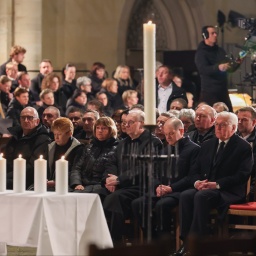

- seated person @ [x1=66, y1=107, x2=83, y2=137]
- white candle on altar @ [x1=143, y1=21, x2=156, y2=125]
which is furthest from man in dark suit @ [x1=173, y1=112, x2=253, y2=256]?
white candle on altar @ [x1=143, y1=21, x2=156, y2=125]

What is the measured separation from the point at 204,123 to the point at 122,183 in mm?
→ 1385

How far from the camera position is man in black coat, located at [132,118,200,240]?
11.6m

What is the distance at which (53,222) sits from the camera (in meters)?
9.75

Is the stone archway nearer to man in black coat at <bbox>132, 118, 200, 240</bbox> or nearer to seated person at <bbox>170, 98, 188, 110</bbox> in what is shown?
seated person at <bbox>170, 98, 188, 110</bbox>

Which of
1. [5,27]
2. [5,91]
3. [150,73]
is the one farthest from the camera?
[5,27]

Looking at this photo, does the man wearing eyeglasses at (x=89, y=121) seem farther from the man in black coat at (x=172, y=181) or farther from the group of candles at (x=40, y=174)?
the group of candles at (x=40, y=174)

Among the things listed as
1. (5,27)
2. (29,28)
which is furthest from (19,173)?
(29,28)

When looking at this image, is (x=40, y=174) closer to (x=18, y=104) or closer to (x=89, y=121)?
(x=89, y=121)

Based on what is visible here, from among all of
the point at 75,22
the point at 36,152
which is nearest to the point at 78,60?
the point at 75,22

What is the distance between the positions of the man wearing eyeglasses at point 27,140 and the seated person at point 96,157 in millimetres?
925

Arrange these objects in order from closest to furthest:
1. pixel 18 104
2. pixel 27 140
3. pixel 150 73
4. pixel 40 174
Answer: pixel 150 73, pixel 40 174, pixel 27 140, pixel 18 104

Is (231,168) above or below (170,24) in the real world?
below

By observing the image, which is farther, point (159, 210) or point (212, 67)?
point (212, 67)

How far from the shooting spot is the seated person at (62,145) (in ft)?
40.3
